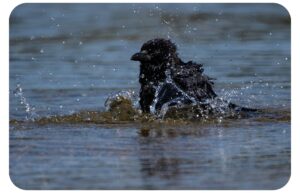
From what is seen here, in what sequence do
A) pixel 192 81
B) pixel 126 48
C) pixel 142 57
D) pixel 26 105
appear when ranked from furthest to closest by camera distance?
pixel 126 48
pixel 26 105
pixel 142 57
pixel 192 81

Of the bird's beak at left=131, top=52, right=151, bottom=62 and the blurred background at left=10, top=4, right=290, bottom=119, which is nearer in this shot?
the bird's beak at left=131, top=52, right=151, bottom=62

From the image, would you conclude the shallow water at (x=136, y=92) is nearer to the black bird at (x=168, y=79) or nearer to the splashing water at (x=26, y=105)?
the splashing water at (x=26, y=105)

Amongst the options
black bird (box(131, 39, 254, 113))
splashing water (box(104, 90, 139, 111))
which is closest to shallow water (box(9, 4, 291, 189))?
splashing water (box(104, 90, 139, 111))

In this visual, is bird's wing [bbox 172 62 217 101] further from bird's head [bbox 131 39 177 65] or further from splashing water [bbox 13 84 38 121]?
splashing water [bbox 13 84 38 121]

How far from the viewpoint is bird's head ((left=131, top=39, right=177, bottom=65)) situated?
37.1ft

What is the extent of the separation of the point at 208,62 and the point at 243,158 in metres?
5.27

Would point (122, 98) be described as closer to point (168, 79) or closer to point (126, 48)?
point (168, 79)

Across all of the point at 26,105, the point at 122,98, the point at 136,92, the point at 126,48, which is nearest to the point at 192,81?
the point at 122,98

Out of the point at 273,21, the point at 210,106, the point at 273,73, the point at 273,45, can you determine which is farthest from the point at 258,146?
the point at 273,21

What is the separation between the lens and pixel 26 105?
458 inches

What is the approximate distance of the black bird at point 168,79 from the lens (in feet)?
35.6

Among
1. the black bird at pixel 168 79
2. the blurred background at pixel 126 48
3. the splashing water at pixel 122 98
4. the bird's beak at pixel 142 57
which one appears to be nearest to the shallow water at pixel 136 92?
the blurred background at pixel 126 48

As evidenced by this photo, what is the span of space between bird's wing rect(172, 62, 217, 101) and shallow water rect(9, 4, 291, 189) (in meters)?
0.47

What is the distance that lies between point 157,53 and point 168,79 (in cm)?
39
